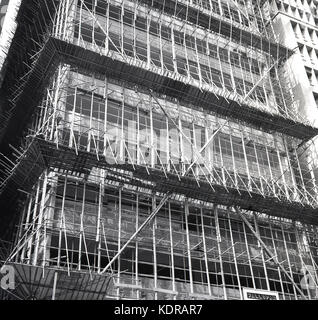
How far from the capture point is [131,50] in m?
25.3

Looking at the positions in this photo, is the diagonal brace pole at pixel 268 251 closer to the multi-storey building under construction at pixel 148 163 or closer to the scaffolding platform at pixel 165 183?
the multi-storey building under construction at pixel 148 163

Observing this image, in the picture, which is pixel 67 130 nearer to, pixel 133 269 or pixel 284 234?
pixel 133 269

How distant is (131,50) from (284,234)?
494 inches

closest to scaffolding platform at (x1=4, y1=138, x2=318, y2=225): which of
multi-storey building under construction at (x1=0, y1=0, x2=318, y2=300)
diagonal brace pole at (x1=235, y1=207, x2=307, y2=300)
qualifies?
multi-storey building under construction at (x1=0, y1=0, x2=318, y2=300)

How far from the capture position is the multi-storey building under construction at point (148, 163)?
17828 millimetres

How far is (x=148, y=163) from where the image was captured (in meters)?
20.9

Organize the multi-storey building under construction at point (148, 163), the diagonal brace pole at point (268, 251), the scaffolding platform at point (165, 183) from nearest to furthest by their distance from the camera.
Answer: the multi-storey building under construction at point (148, 163), the scaffolding platform at point (165, 183), the diagonal brace pole at point (268, 251)

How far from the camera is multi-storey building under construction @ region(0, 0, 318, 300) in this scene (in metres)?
17.8

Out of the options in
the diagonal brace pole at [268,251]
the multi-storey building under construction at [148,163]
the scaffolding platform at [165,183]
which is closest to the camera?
the multi-storey building under construction at [148,163]

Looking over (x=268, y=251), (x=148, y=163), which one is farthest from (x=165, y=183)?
(x=268, y=251)

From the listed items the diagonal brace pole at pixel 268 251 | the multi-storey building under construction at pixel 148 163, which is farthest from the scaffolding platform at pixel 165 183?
the diagonal brace pole at pixel 268 251

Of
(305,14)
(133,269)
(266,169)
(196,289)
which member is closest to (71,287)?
(133,269)

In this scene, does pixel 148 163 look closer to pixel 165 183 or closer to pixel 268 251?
pixel 165 183
